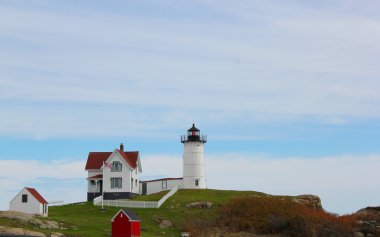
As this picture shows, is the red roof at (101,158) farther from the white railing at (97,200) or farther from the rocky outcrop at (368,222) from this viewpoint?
the rocky outcrop at (368,222)

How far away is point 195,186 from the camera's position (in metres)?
83.2

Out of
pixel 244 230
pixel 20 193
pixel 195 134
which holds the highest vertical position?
pixel 195 134

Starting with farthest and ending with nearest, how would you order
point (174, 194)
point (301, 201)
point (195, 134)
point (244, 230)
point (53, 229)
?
point (195, 134), point (174, 194), point (301, 201), point (244, 230), point (53, 229)

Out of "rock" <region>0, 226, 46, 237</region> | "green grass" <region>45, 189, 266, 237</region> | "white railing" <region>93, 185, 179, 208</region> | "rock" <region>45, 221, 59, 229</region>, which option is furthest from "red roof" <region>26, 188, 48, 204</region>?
"rock" <region>0, 226, 46, 237</region>

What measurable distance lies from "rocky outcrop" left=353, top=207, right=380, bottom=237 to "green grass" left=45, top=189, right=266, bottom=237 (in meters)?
13.9

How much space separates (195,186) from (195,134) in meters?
6.71

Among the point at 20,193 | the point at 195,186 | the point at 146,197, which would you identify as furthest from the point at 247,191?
the point at 20,193

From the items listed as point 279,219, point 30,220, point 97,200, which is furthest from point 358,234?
point 30,220

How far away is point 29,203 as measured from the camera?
63625 mm

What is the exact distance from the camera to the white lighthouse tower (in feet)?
274

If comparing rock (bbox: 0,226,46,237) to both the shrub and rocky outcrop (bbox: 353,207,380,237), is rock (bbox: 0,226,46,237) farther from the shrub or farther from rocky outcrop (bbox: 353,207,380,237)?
A: rocky outcrop (bbox: 353,207,380,237)

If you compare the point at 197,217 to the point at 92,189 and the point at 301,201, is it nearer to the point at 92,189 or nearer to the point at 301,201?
the point at 301,201

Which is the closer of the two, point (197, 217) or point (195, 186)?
point (197, 217)

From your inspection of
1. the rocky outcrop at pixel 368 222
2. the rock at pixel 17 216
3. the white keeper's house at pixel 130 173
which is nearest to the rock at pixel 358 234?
the rocky outcrop at pixel 368 222
